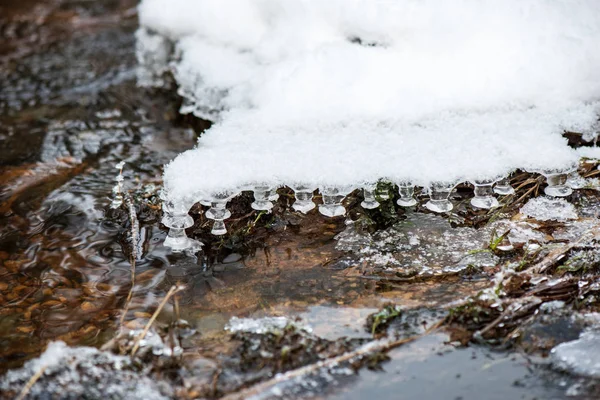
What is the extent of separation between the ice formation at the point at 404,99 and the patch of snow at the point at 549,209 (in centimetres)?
14

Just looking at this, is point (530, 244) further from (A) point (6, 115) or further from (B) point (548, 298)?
(A) point (6, 115)

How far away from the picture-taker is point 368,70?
11.4ft

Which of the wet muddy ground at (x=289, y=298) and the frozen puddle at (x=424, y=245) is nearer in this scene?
the wet muddy ground at (x=289, y=298)

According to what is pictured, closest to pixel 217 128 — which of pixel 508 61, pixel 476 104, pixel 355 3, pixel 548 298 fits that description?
pixel 355 3

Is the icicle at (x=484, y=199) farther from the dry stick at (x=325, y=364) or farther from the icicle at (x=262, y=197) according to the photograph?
the icicle at (x=262, y=197)

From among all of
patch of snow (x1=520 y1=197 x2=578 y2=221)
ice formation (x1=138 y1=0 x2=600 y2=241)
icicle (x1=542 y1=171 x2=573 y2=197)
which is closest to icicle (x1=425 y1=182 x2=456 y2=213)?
ice formation (x1=138 y1=0 x2=600 y2=241)

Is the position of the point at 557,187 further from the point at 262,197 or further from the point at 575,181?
the point at 262,197

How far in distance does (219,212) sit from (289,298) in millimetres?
589

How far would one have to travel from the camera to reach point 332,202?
2.98 metres

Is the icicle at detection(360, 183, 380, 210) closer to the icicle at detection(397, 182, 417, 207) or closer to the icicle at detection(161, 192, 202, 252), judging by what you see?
the icicle at detection(397, 182, 417, 207)

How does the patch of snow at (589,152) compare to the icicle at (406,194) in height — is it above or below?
above

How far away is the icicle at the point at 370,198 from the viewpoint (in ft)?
9.70

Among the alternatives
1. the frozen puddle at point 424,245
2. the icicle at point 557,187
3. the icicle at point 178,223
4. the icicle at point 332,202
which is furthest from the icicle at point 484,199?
the icicle at point 178,223

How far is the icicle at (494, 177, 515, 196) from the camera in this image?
10.1 ft
